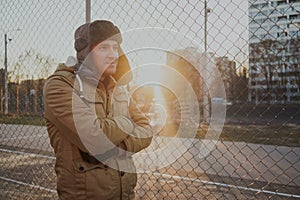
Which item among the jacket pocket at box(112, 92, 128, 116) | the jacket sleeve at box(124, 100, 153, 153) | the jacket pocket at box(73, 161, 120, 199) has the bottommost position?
the jacket pocket at box(73, 161, 120, 199)

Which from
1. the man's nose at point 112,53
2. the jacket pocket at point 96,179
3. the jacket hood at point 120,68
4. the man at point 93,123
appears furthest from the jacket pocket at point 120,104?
the jacket pocket at point 96,179

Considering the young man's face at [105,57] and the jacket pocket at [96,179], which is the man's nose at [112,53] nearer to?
the young man's face at [105,57]

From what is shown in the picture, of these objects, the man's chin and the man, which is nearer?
the man

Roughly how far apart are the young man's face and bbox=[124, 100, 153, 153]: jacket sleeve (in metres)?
0.28

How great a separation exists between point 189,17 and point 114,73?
0.96m

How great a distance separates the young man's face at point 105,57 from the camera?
1849 millimetres

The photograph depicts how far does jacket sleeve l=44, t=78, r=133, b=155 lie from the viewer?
1.67 metres

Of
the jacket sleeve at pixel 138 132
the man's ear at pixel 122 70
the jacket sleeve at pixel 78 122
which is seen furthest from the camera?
the man's ear at pixel 122 70

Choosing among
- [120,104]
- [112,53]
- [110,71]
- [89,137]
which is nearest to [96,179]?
[89,137]

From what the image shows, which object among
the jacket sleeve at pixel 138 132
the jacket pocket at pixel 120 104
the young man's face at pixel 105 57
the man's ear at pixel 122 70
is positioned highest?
the young man's face at pixel 105 57

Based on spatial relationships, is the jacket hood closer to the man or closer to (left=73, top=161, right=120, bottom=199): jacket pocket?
the man

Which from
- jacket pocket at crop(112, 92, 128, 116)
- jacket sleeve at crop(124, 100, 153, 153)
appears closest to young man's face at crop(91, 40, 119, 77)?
jacket pocket at crop(112, 92, 128, 116)

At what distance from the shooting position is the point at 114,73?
1.93 metres

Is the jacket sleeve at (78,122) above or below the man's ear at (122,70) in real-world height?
below
